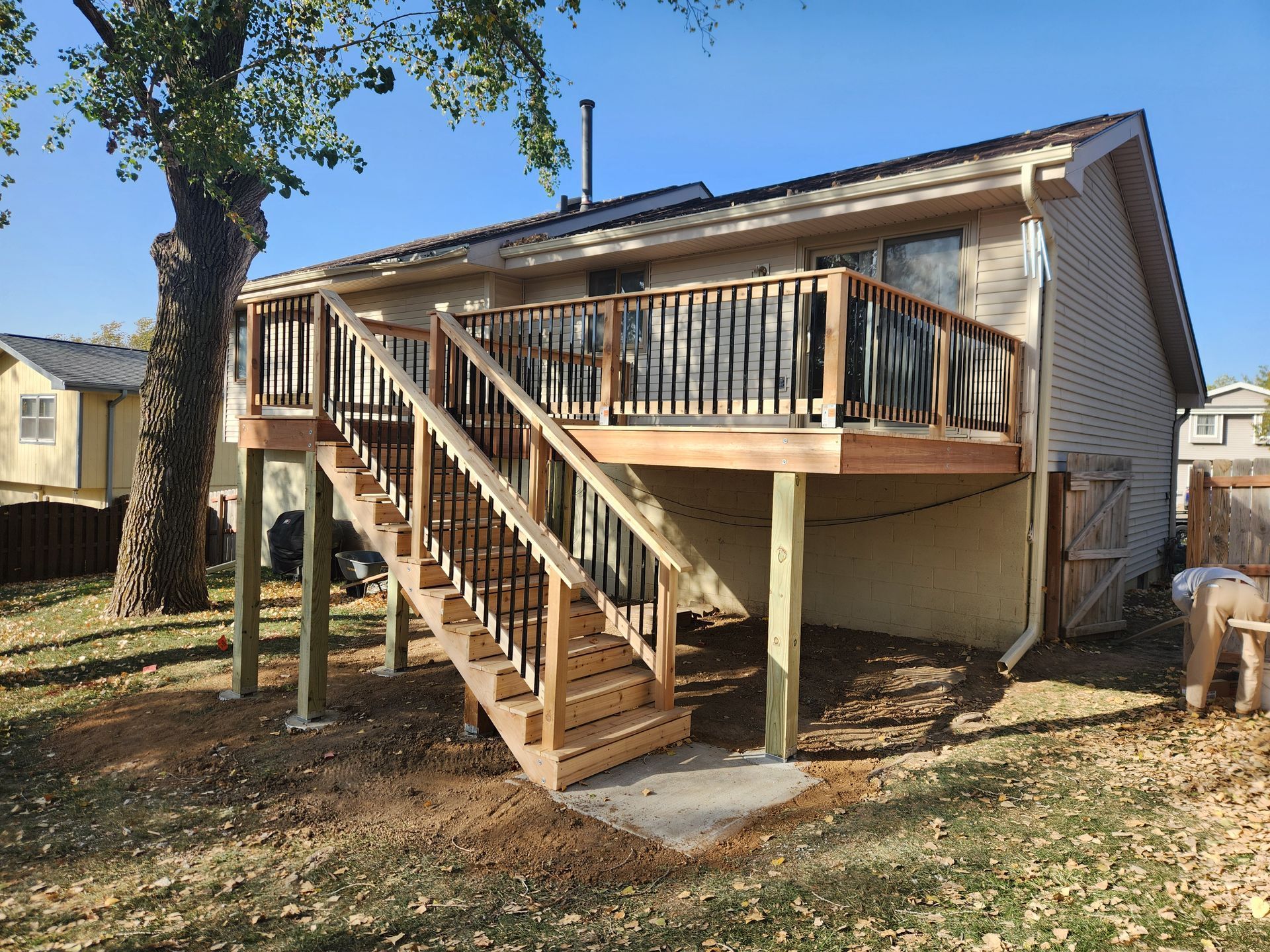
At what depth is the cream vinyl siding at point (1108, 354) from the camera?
918cm

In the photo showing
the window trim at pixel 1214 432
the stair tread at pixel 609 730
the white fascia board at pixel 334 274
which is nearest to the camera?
the stair tread at pixel 609 730

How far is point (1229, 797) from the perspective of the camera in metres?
4.95

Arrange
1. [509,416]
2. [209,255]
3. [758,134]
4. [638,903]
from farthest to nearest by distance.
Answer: [758,134]
[209,255]
[509,416]
[638,903]

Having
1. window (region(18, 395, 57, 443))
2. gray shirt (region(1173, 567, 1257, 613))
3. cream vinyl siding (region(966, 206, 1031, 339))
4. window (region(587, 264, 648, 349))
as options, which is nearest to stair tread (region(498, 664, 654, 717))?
gray shirt (region(1173, 567, 1257, 613))

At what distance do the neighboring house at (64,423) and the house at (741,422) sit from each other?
10.1 m

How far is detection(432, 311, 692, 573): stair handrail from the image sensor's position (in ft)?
18.2

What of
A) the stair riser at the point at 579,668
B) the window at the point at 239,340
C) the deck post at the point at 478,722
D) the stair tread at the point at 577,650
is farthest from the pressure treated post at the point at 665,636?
the window at the point at 239,340

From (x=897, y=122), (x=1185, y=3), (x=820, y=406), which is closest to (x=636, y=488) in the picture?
(x=820, y=406)

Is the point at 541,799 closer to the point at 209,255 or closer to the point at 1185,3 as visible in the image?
the point at 209,255

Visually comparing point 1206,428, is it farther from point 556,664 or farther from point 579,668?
point 556,664

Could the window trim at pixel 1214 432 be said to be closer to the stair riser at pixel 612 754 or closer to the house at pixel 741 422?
the house at pixel 741 422

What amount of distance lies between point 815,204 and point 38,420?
20.3 metres

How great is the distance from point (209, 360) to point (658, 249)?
6.39 m

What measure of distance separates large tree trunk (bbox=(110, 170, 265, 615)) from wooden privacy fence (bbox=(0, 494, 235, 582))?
14.9ft
